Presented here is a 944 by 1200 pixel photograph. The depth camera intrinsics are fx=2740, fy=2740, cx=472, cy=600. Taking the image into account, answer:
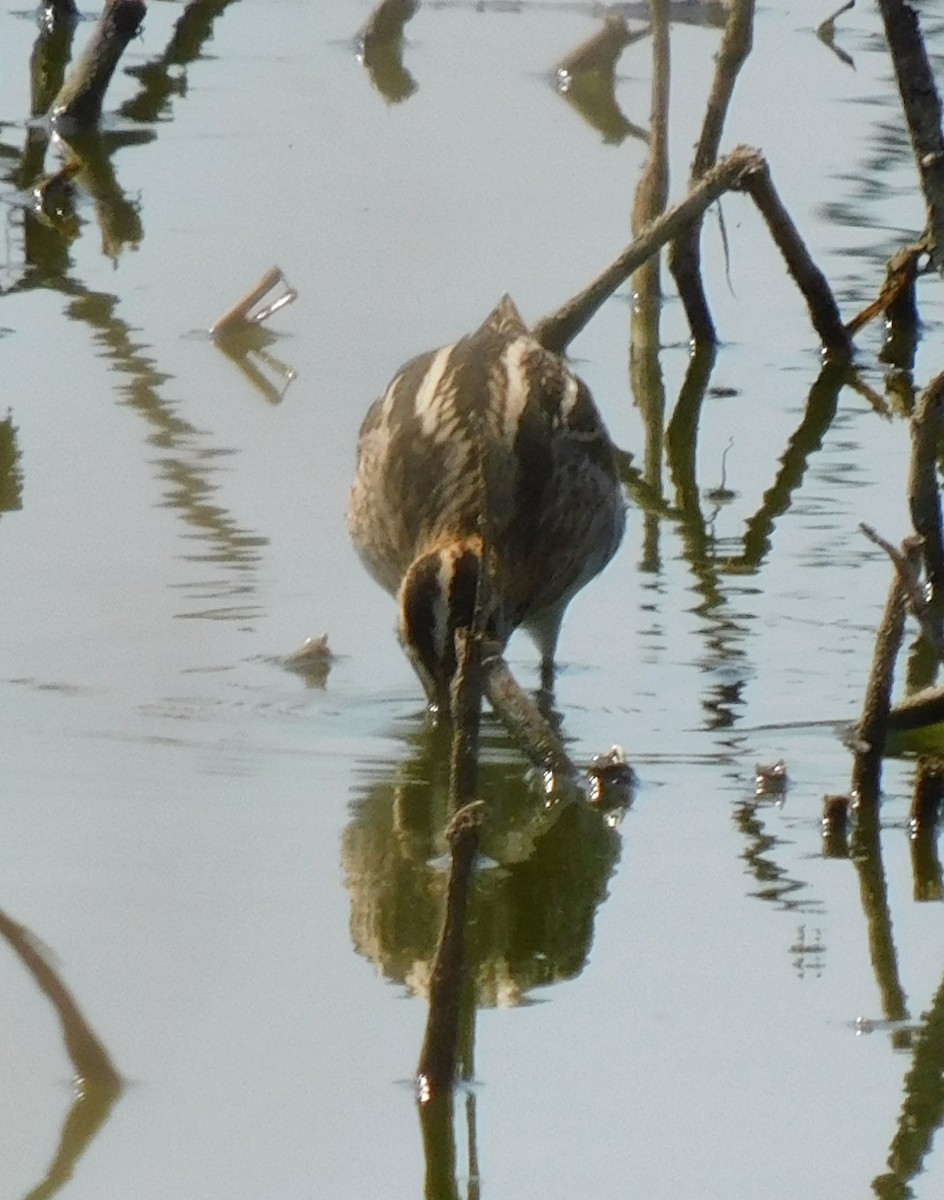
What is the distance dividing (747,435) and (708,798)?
2898 millimetres

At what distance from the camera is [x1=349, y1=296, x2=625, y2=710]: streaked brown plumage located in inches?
277

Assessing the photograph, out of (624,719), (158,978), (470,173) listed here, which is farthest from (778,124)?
(158,978)

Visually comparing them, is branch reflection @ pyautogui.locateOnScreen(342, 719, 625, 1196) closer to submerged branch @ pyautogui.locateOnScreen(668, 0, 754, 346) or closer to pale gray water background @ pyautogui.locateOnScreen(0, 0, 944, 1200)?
pale gray water background @ pyautogui.locateOnScreen(0, 0, 944, 1200)

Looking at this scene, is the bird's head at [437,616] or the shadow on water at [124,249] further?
the shadow on water at [124,249]

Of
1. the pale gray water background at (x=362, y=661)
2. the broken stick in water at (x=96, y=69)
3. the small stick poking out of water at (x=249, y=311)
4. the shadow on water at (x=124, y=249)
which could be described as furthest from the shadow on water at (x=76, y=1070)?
the broken stick in water at (x=96, y=69)

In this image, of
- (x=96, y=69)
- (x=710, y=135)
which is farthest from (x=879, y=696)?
(x=96, y=69)

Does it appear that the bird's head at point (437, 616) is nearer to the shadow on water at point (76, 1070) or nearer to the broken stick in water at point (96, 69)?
the shadow on water at point (76, 1070)

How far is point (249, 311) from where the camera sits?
30.1ft

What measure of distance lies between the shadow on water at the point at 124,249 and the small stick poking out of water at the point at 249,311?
9 cm

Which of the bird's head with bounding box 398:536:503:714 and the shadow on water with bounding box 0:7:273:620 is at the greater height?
the bird's head with bounding box 398:536:503:714

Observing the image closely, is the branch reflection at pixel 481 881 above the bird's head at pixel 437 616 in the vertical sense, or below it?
below

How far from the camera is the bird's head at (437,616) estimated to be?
20.2ft

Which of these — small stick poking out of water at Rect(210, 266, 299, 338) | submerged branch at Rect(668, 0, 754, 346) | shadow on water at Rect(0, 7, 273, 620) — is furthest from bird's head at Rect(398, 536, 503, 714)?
small stick poking out of water at Rect(210, 266, 299, 338)

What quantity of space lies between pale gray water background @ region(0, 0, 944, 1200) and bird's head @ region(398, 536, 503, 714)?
0.19 meters
